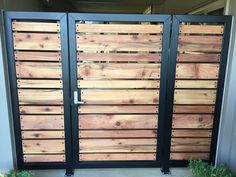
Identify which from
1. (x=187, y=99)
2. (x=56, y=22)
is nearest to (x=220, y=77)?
(x=187, y=99)

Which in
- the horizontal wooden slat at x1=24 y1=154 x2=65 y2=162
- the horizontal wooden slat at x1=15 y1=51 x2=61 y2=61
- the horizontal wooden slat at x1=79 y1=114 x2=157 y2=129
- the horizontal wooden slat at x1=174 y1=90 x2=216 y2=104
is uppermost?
the horizontal wooden slat at x1=15 y1=51 x2=61 y2=61

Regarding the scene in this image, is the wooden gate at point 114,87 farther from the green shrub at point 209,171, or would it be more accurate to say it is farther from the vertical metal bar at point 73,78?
the green shrub at point 209,171

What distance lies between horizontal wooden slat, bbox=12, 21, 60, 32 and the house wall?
70.0 inches

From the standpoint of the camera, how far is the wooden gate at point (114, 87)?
2.13m

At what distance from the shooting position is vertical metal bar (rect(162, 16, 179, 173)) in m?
2.17

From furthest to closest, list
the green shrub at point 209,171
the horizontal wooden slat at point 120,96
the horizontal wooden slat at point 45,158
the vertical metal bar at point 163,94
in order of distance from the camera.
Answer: the horizontal wooden slat at point 45,158
the horizontal wooden slat at point 120,96
the vertical metal bar at point 163,94
the green shrub at point 209,171

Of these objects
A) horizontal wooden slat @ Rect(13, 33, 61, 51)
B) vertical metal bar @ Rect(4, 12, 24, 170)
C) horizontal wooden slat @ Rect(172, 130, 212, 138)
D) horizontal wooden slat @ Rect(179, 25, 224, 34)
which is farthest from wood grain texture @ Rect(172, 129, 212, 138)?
vertical metal bar @ Rect(4, 12, 24, 170)

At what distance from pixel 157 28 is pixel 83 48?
2.57 feet

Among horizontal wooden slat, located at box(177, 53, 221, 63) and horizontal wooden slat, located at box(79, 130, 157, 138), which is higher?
horizontal wooden slat, located at box(177, 53, 221, 63)

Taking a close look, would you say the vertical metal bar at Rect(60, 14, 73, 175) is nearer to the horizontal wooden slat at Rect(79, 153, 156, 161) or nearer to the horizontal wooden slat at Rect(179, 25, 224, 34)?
the horizontal wooden slat at Rect(79, 153, 156, 161)

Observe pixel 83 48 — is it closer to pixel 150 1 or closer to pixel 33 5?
pixel 33 5

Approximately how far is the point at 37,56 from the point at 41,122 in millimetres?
710

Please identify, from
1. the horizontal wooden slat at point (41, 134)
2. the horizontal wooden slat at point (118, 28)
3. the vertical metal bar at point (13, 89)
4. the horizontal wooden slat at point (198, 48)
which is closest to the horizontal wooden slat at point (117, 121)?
the horizontal wooden slat at point (41, 134)

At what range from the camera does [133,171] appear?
2488 mm
